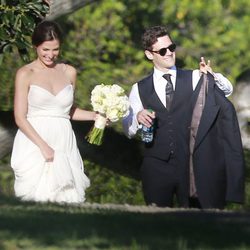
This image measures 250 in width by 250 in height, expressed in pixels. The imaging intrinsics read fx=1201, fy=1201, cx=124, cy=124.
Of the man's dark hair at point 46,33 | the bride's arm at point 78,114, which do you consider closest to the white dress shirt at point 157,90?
the bride's arm at point 78,114

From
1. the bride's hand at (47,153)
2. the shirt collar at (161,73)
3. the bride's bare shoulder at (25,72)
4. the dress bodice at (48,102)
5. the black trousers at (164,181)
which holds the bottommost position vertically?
the black trousers at (164,181)

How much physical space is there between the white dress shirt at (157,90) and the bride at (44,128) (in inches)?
18.9

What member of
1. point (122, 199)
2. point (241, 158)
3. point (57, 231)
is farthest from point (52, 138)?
point (122, 199)

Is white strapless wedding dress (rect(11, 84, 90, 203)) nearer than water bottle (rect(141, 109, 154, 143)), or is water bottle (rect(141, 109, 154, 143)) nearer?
water bottle (rect(141, 109, 154, 143))

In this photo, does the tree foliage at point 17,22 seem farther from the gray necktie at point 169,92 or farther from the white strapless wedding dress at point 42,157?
the gray necktie at point 169,92

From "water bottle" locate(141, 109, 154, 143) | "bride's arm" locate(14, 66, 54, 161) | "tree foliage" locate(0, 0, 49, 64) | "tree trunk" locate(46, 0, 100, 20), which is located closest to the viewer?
"water bottle" locate(141, 109, 154, 143)

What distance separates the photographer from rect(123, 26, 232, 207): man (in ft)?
30.5

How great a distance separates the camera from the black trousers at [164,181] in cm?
928

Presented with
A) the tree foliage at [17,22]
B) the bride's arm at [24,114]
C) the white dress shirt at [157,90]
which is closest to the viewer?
the bride's arm at [24,114]

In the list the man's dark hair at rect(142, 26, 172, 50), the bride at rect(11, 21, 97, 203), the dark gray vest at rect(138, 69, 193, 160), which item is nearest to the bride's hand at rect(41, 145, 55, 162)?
the bride at rect(11, 21, 97, 203)

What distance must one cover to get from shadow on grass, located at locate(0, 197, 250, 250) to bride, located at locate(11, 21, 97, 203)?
1.36 metres

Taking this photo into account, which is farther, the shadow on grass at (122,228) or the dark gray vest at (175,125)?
the dark gray vest at (175,125)

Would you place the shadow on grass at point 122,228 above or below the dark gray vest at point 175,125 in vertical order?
below

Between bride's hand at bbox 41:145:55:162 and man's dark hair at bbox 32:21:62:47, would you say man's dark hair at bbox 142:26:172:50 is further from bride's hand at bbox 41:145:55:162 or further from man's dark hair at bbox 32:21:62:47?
bride's hand at bbox 41:145:55:162
